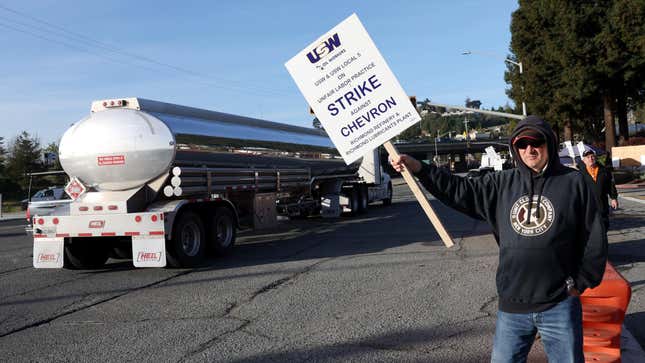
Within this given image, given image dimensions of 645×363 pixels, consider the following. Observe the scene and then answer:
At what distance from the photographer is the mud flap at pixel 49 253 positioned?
1038 cm

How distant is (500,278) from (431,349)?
92.8 inches

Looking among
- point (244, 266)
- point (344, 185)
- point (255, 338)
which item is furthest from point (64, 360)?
point (344, 185)

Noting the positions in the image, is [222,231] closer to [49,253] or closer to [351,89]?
[49,253]

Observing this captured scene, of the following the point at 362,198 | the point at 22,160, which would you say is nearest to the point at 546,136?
the point at 362,198

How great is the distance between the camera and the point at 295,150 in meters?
17.4

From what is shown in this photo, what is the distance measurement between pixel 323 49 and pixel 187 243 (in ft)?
23.2

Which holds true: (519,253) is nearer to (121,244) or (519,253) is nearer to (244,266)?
(244,266)

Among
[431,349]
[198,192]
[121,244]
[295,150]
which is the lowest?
[431,349]

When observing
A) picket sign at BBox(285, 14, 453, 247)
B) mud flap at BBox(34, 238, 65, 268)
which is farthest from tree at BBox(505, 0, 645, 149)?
picket sign at BBox(285, 14, 453, 247)

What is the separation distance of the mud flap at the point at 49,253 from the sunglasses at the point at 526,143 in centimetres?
914

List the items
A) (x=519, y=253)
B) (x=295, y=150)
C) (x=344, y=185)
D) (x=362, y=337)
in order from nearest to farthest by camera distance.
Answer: (x=519, y=253) → (x=362, y=337) → (x=295, y=150) → (x=344, y=185)

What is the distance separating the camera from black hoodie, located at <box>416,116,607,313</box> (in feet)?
9.84

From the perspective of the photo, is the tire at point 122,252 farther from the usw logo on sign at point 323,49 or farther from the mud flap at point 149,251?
the usw logo on sign at point 323,49

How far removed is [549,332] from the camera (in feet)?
9.98
